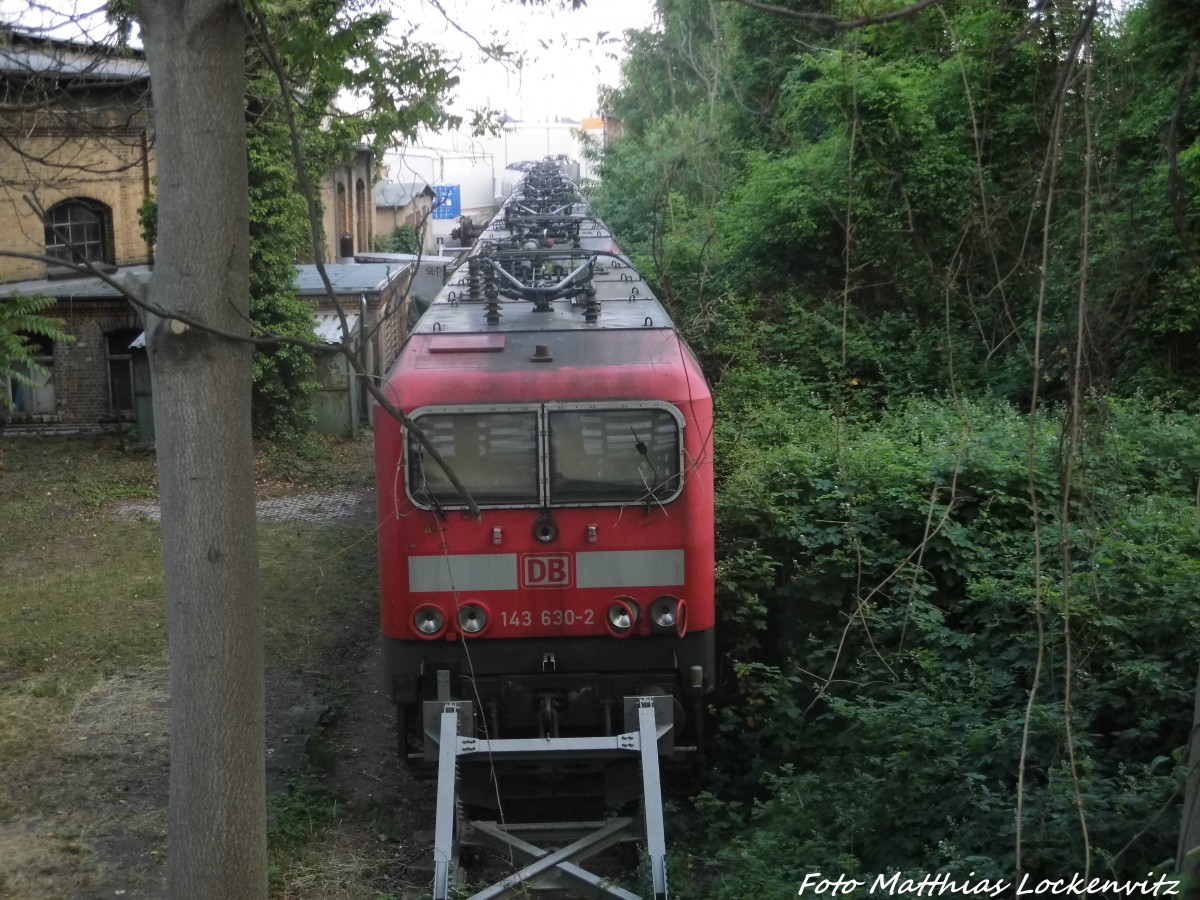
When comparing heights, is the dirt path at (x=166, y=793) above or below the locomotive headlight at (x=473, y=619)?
below

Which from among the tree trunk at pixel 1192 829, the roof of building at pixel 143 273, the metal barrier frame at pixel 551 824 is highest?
the roof of building at pixel 143 273

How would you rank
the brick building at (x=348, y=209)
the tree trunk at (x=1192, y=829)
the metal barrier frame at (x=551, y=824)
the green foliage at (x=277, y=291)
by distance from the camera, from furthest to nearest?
the brick building at (x=348, y=209) → the green foliage at (x=277, y=291) → the metal barrier frame at (x=551, y=824) → the tree trunk at (x=1192, y=829)

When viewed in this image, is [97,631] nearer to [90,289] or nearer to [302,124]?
[302,124]

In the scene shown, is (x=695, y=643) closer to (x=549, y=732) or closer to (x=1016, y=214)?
(x=549, y=732)

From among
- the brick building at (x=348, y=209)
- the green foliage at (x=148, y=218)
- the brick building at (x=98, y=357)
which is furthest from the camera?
the brick building at (x=348, y=209)

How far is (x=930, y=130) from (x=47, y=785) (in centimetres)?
1172

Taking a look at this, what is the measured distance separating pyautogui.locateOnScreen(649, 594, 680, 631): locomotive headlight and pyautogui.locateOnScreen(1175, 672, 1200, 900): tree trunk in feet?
9.80

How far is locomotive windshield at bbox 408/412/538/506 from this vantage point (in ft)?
20.4

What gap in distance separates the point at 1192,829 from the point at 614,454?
3401 mm

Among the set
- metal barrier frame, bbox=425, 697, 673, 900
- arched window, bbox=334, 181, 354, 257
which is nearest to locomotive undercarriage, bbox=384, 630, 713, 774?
metal barrier frame, bbox=425, 697, 673, 900

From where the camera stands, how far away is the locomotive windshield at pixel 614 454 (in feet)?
20.5

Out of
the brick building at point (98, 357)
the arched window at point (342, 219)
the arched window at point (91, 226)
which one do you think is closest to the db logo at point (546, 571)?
the brick building at point (98, 357)

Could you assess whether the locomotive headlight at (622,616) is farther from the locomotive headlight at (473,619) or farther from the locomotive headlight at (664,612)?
the locomotive headlight at (473,619)

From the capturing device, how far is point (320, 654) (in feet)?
32.8
